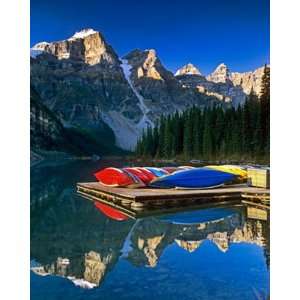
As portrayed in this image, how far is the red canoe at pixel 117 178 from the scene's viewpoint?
310cm

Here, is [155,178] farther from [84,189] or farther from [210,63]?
[210,63]

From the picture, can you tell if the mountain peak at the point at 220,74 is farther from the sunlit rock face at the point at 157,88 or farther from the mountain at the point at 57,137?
the mountain at the point at 57,137

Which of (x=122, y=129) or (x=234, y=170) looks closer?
(x=122, y=129)

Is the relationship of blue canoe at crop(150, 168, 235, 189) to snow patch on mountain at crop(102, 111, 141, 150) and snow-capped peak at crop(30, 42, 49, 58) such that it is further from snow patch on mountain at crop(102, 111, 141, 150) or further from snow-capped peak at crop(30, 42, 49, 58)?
snow-capped peak at crop(30, 42, 49, 58)

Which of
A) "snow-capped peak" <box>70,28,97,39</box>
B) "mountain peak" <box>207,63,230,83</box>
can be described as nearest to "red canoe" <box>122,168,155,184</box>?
"mountain peak" <box>207,63,230,83</box>

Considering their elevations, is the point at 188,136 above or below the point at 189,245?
above

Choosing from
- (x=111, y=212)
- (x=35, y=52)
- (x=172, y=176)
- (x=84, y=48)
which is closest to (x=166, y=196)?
(x=172, y=176)

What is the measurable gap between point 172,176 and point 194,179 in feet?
0.54

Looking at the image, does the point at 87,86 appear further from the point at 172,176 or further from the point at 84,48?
the point at 172,176

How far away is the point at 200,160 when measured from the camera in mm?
3326

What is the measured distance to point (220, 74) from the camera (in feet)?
10.2
